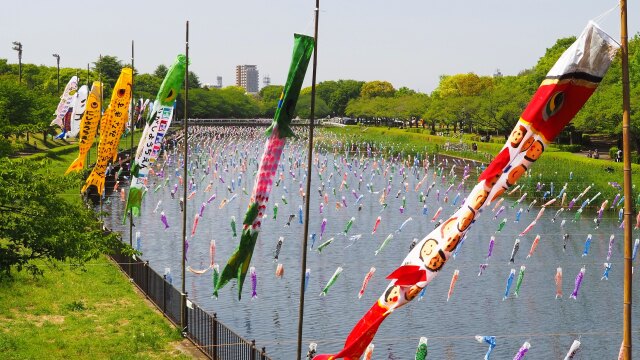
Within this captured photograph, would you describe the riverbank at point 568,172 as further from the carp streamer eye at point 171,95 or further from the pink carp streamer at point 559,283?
the carp streamer eye at point 171,95

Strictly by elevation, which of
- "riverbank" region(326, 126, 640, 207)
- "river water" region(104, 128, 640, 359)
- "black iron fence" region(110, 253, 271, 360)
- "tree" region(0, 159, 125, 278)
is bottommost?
"river water" region(104, 128, 640, 359)

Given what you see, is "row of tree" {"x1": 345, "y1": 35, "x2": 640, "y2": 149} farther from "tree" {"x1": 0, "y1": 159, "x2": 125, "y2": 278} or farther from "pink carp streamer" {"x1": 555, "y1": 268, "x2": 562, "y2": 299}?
"tree" {"x1": 0, "y1": 159, "x2": 125, "y2": 278}

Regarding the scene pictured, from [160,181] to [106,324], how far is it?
5621 cm

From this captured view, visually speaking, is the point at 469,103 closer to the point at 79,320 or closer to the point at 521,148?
the point at 79,320

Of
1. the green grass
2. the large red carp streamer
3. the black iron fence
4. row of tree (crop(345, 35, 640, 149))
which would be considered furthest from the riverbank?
the large red carp streamer

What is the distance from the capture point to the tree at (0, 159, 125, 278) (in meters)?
23.7

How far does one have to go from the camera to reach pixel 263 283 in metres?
43.5

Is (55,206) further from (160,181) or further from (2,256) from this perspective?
(160,181)

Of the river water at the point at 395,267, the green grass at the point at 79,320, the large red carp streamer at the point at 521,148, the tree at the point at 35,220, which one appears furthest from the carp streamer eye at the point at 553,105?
the river water at the point at 395,267

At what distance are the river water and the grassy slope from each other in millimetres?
4429

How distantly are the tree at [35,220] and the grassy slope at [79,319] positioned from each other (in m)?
2.19

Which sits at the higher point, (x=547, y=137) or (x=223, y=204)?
(x=547, y=137)

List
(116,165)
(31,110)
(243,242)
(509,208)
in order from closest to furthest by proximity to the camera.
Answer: (243,242) → (509,208) → (116,165) → (31,110)

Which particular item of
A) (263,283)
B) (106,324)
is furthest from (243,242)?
(263,283)
